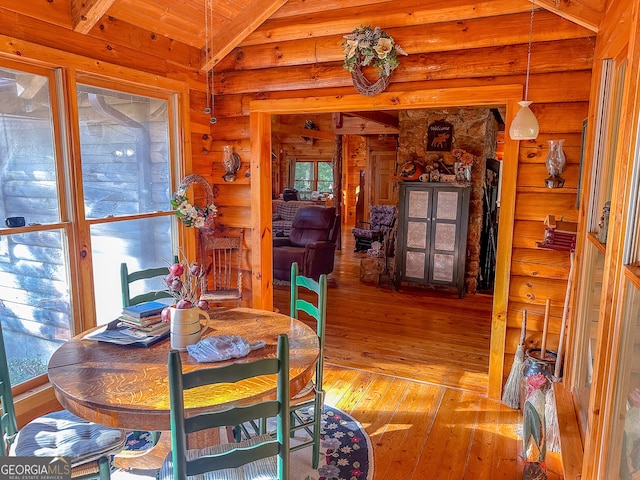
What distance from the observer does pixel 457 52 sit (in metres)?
3.03

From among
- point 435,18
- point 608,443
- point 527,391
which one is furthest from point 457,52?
point 608,443

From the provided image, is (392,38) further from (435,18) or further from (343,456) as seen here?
(343,456)

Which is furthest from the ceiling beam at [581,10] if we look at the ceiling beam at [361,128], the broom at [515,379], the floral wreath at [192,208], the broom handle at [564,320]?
the ceiling beam at [361,128]

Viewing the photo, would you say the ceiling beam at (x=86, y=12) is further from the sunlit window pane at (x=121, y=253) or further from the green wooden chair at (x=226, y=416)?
the green wooden chair at (x=226, y=416)

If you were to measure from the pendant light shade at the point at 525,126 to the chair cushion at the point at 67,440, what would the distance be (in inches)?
101

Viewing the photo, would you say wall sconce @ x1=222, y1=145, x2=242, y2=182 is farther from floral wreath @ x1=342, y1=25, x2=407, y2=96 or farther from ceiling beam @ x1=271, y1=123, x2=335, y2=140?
ceiling beam @ x1=271, y1=123, x2=335, y2=140

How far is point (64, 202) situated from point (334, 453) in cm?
224

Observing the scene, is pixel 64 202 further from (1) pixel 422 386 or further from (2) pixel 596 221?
(2) pixel 596 221

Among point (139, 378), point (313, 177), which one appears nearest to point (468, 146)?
point (139, 378)

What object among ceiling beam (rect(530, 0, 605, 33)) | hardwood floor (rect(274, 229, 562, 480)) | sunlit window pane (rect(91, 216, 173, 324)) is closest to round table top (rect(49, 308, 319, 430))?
hardwood floor (rect(274, 229, 562, 480))

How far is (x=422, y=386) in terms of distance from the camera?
3.32 metres

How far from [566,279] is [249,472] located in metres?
2.33

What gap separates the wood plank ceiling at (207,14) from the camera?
2.49 metres

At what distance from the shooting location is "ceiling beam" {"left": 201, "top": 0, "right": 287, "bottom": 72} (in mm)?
3291
